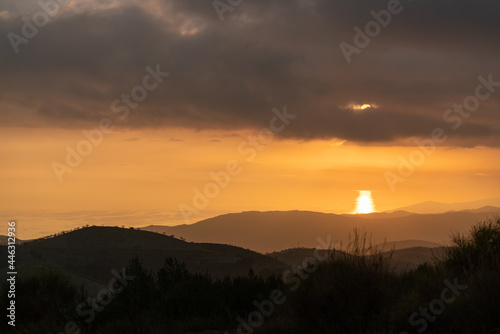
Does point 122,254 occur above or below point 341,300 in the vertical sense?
above

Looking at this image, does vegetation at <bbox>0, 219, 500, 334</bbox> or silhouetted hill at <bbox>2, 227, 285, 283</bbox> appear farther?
silhouetted hill at <bbox>2, 227, 285, 283</bbox>

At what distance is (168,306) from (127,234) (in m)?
57.7

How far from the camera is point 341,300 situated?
13016 millimetres

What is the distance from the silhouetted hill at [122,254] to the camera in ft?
186

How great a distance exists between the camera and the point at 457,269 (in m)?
16.4

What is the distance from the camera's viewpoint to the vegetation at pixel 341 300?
40.8 ft

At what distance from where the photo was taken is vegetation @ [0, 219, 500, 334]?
1244 centimetres

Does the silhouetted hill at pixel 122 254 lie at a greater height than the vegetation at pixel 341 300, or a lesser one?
greater

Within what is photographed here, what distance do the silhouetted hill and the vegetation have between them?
35899 millimetres

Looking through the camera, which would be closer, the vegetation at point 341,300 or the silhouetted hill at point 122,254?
the vegetation at point 341,300

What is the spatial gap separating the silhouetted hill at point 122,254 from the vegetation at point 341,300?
3590 centimetres

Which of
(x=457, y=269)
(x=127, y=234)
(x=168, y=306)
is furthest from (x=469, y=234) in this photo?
(x=127, y=234)

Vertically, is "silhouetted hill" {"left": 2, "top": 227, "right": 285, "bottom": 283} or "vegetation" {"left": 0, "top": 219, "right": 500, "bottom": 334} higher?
"silhouetted hill" {"left": 2, "top": 227, "right": 285, "bottom": 283}

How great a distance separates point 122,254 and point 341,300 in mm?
53956
